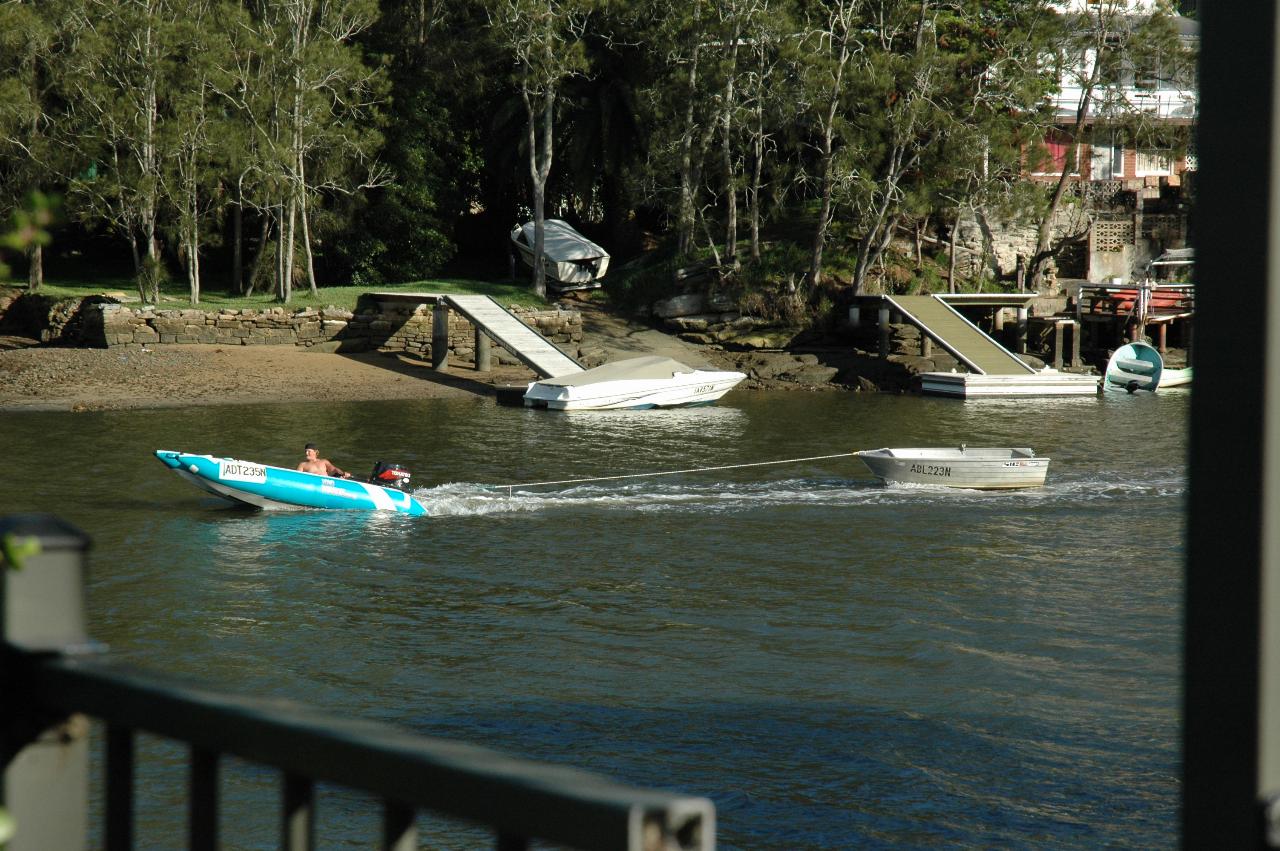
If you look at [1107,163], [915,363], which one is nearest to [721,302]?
[915,363]

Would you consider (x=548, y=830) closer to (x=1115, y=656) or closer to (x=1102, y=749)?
(x=1102, y=749)

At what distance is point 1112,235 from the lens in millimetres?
51125

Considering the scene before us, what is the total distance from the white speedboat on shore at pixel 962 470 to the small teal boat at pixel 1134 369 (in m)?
19.4

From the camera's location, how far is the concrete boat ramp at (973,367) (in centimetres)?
3941

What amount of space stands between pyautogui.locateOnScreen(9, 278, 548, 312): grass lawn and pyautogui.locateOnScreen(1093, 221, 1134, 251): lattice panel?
69.0 ft

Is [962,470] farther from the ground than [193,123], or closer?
closer

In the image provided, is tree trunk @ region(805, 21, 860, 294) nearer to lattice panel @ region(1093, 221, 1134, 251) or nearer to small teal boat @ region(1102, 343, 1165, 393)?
small teal boat @ region(1102, 343, 1165, 393)

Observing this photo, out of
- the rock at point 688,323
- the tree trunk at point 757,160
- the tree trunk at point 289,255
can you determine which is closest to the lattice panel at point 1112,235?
the tree trunk at point 757,160

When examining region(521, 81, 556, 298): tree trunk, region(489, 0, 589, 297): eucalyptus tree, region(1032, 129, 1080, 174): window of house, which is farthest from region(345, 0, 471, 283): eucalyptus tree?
region(1032, 129, 1080, 174): window of house

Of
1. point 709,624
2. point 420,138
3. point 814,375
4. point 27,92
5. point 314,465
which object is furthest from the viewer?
point 420,138

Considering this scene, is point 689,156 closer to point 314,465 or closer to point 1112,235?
point 1112,235

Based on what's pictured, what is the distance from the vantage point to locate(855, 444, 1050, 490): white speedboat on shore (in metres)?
23.4

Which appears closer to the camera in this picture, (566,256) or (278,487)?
(278,487)

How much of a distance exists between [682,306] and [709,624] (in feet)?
103
